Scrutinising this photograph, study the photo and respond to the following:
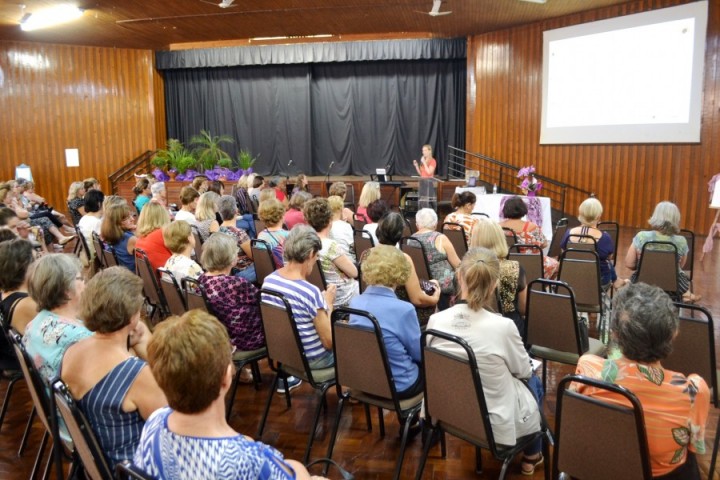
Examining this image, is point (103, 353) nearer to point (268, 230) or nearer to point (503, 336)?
point (503, 336)

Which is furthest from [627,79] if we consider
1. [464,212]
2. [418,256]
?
[418,256]

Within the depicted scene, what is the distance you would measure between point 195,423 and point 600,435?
1.32 metres

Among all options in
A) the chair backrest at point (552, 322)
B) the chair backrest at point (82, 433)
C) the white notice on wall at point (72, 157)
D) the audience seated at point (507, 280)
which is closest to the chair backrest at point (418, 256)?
the audience seated at point (507, 280)

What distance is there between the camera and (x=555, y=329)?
3320 millimetres

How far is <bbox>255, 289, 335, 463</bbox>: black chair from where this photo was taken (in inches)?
116

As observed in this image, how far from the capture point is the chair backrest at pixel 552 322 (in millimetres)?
3199

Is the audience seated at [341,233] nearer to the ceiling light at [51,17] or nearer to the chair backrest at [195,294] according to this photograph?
the chair backrest at [195,294]

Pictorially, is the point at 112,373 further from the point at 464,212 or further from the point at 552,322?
the point at 464,212

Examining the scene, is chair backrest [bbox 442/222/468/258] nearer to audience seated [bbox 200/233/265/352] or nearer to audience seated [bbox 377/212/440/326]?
audience seated [bbox 377/212/440/326]

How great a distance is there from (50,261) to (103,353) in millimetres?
762

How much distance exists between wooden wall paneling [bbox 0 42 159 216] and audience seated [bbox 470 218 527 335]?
1363 centimetres

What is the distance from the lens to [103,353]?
2.06m

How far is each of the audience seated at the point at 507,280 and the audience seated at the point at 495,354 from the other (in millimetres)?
915

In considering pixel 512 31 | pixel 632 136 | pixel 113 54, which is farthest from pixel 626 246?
pixel 113 54
